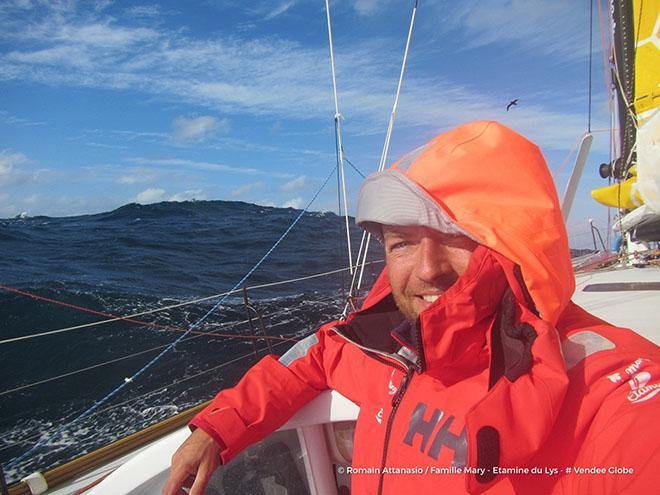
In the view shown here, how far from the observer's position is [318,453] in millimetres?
1697

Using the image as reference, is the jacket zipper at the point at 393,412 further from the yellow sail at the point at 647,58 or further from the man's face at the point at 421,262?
the yellow sail at the point at 647,58

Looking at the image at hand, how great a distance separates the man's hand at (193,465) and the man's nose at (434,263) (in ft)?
2.64

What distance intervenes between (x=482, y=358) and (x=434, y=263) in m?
0.24

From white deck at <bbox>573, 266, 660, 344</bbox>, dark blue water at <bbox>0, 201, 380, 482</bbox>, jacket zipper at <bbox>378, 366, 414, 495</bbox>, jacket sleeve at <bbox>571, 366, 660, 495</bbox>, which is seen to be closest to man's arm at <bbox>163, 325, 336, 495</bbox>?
jacket zipper at <bbox>378, 366, 414, 495</bbox>

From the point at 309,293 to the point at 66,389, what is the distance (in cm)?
499

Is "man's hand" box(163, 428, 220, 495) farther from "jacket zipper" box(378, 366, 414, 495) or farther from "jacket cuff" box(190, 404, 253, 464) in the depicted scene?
"jacket zipper" box(378, 366, 414, 495)

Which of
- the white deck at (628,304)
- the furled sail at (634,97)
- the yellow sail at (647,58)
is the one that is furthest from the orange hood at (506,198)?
the yellow sail at (647,58)

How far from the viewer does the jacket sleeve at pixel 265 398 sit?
1380 millimetres

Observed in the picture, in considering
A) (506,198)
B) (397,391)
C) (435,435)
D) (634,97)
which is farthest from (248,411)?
(634,97)

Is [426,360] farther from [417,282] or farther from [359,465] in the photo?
[359,465]

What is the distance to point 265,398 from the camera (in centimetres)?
145

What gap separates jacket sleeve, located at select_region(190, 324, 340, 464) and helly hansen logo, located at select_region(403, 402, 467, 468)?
48 cm

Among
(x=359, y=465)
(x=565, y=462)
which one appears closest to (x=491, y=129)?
(x=565, y=462)

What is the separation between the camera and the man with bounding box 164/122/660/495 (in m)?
0.82
